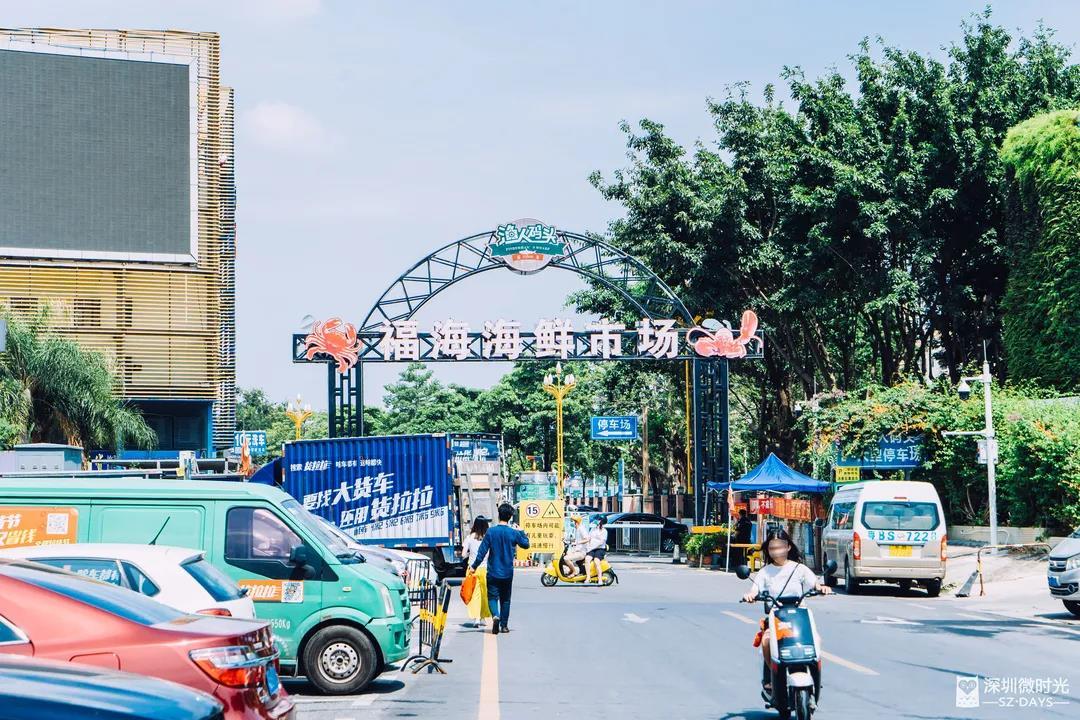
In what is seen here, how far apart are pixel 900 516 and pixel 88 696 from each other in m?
21.4

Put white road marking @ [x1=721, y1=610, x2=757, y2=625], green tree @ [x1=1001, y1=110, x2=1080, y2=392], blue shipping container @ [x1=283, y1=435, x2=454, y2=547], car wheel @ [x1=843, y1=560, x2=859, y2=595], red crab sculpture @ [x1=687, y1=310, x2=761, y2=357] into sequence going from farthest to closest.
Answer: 1. red crab sculpture @ [x1=687, y1=310, x2=761, y2=357]
2. green tree @ [x1=1001, y1=110, x2=1080, y2=392]
3. blue shipping container @ [x1=283, y1=435, x2=454, y2=547]
4. car wheel @ [x1=843, y1=560, x2=859, y2=595]
5. white road marking @ [x1=721, y1=610, x2=757, y2=625]

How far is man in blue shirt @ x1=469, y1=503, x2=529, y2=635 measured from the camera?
55.5 ft

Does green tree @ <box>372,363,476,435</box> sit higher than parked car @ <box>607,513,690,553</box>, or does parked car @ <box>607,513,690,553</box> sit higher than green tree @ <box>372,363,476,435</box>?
green tree @ <box>372,363,476,435</box>

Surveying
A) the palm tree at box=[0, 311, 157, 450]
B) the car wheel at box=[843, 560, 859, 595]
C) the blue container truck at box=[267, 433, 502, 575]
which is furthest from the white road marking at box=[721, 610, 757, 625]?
the palm tree at box=[0, 311, 157, 450]

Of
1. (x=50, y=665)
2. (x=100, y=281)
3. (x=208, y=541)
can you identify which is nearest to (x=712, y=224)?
(x=100, y=281)

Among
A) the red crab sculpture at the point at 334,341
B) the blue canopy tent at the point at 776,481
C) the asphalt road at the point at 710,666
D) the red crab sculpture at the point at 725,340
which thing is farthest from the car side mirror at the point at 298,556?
the red crab sculpture at the point at 725,340

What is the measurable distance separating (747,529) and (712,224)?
426 inches

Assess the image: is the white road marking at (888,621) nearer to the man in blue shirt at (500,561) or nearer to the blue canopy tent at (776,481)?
the man in blue shirt at (500,561)

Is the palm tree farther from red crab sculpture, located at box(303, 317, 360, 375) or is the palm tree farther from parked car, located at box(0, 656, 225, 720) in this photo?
parked car, located at box(0, 656, 225, 720)

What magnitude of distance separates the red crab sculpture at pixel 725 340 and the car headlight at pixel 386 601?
27.8m

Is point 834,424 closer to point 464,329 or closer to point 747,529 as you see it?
point 747,529

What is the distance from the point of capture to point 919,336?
4416cm

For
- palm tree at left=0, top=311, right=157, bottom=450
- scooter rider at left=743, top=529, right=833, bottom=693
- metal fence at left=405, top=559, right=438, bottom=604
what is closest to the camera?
scooter rider at left=743, top=529, right=833, bottom=693

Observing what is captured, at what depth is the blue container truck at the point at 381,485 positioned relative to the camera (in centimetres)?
2595
